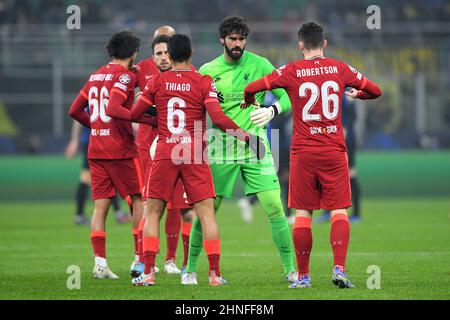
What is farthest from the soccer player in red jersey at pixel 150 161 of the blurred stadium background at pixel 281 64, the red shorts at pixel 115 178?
the blurred stadium background at pixel 281 64

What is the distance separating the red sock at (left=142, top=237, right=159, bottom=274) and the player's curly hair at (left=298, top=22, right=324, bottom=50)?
221cm

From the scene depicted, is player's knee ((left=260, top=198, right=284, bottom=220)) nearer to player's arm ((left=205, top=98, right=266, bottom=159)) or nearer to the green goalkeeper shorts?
the green goalkeeper shorts

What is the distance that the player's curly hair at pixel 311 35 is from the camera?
27.3ft

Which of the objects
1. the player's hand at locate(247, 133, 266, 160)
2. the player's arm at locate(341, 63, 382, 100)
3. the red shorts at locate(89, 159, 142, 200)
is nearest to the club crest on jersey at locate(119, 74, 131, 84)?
the red shorts at locate(89, 159, 142, 200)

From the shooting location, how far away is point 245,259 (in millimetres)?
11281

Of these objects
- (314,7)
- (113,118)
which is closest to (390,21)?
(314,7)

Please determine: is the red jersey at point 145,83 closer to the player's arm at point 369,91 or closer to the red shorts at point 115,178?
the red shorts at point 115,178

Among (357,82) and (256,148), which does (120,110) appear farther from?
(357,82)

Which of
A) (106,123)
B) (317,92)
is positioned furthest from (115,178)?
(317,92)

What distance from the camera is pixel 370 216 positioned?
58.4 feet

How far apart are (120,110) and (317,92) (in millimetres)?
1879

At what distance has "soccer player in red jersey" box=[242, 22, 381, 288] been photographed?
27.4 ft

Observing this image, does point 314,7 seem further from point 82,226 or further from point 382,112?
point 82,226

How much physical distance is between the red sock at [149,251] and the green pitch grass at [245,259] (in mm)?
235
